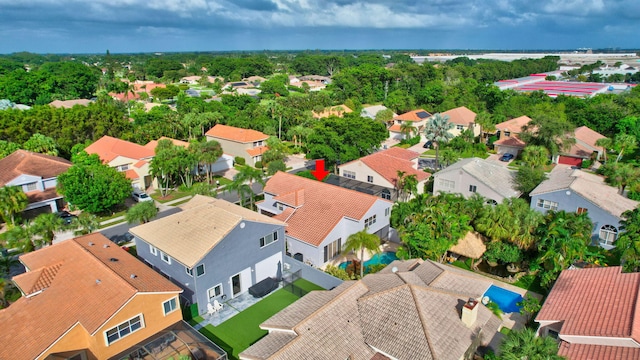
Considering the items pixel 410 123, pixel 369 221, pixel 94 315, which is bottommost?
pixel 369 221

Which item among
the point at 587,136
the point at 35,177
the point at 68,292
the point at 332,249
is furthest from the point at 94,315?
the point at 587,136

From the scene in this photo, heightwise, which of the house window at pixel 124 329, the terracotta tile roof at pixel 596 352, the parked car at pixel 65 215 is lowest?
the parked car at pixel 65 215

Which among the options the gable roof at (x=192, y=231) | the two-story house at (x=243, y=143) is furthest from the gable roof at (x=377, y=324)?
the two-story house at (x=243, y=143)

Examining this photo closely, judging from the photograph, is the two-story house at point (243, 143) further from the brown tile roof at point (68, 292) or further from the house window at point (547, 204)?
the house window at point (547, 204)

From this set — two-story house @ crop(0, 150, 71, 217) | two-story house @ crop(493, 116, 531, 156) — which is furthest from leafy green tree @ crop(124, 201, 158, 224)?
two-story house @ crop(493, 116, 531, 156)

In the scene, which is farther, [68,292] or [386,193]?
[386,193]

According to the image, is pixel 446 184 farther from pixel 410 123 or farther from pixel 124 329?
pixel 124 329
